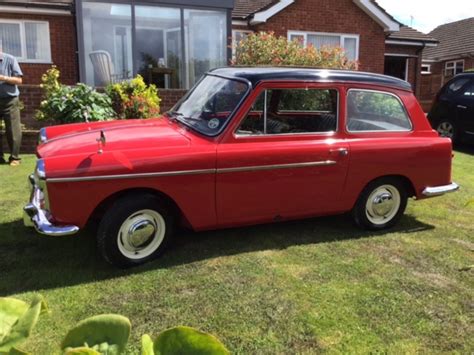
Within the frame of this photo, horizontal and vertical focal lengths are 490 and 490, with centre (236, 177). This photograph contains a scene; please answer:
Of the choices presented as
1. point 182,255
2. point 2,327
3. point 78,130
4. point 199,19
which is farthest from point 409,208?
point 199,19

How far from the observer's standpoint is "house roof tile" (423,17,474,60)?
27756 mm

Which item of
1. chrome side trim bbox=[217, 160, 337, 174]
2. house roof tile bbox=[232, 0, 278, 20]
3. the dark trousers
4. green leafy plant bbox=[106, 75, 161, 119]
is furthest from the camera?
house roof tile bbox=[232, 0, 278, 20]

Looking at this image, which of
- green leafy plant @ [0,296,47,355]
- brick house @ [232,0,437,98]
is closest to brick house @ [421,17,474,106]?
brick house @ [232,0,437,98]

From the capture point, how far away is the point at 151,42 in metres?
13.2

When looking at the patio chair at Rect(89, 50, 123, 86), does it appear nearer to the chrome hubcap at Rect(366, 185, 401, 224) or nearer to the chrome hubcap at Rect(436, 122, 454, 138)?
the chrome hubcap at Rect(436, 122, 454, 138)

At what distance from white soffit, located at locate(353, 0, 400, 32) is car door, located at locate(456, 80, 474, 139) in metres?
7.64

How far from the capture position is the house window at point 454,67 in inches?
1091

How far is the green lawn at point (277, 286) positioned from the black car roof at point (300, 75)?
1524mm

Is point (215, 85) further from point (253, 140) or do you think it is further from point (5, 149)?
point (5, 149)

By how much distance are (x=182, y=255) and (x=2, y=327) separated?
3.14 meters

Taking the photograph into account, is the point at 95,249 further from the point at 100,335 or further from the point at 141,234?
the point at 100,335

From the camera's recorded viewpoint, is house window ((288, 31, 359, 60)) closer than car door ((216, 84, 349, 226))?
No

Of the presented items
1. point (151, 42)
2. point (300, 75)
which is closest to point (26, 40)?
point (151, 42)

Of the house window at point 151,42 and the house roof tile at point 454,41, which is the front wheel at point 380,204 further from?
the house roof tile at point 454,41
